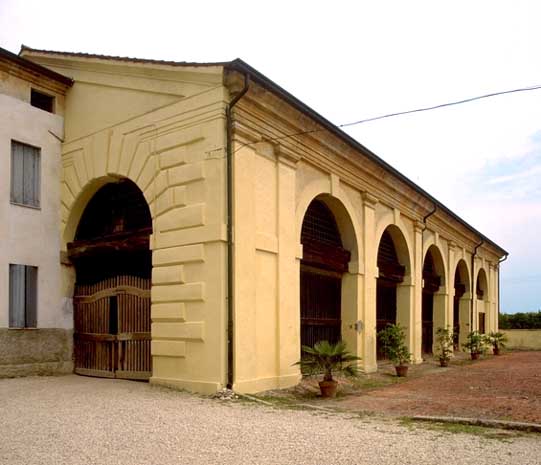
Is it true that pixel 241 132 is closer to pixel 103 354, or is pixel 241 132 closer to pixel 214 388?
pixel 214 388

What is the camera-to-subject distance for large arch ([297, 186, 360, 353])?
45.6 feet

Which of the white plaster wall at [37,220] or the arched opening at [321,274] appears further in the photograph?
the arched opening at [321,274]

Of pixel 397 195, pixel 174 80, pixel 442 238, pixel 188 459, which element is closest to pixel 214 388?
pixel 188 459

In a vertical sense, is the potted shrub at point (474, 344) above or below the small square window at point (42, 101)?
below

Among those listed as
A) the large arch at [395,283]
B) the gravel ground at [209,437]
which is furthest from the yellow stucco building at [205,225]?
the large arch at [395,283]

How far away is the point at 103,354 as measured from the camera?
40.9ft

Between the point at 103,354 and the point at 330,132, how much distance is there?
22.4 feet

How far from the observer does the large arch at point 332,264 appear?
548 inches

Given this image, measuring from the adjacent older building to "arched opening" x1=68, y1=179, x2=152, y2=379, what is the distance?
1.71ft

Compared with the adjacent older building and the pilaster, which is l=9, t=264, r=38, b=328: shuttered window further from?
the pilaster

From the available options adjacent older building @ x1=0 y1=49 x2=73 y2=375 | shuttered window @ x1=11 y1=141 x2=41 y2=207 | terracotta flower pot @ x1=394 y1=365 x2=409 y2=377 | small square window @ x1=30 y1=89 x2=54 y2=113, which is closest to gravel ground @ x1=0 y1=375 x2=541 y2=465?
adjacent older building @ x1=0 y1=49 x2=73 y2=375

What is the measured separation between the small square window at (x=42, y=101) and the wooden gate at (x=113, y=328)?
3980 mm

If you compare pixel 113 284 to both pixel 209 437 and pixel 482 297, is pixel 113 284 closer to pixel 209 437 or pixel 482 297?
pixel 209 437

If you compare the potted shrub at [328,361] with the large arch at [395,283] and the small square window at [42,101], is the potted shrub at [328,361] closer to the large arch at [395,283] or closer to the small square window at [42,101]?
the large arch at [395,283]
